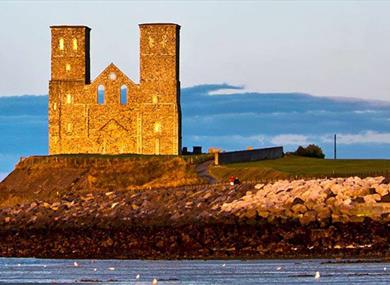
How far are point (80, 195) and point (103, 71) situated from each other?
123ft

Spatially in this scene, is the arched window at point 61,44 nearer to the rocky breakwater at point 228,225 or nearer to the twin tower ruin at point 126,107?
the twin tower ruin at point 126,107

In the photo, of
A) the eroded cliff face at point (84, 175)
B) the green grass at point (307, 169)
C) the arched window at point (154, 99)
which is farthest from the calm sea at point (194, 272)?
the arched window at point (154, 99)

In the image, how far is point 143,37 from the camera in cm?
11012

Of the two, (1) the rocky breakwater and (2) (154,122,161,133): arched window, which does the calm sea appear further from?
(2) (154,122,161,133): arched window

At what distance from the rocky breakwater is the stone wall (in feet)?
55.8

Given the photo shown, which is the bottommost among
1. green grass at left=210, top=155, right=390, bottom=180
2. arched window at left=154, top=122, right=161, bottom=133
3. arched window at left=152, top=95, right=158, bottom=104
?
green grass at left=210, top=155, right=390, bottom=180

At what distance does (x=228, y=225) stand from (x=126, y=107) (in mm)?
58211

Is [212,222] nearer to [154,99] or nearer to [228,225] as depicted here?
[228,225]

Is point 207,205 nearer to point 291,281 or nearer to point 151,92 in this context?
point 291,281

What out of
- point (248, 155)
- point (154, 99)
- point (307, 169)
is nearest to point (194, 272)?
point (307, 169)

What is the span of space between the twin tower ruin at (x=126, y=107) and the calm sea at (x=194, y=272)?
63284 millimetres

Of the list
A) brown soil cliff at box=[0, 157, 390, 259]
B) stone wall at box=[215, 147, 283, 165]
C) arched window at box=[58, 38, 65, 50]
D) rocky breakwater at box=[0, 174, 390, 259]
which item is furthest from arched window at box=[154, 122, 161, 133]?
rocky breakwater at box=[0, 174, 390, 259]

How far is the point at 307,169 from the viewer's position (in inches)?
2776

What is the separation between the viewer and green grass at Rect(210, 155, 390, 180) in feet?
209
